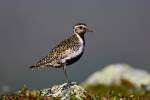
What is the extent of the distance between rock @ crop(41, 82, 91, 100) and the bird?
57cm

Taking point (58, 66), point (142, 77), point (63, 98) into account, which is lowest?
point (63, 98)

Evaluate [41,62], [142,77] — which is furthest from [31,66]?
[142,77]

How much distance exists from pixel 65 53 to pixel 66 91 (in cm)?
181

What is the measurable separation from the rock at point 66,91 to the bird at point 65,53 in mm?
566

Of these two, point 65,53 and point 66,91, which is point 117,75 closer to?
point 65,53

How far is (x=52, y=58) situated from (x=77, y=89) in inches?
75.8

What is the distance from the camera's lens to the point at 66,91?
24.5 metres

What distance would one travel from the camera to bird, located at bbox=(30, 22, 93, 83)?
84.0 feet

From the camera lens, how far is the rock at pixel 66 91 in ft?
78.0

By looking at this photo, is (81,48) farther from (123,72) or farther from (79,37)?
(123,72)

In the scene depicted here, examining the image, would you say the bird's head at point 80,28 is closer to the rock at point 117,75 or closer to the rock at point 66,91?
the rock at point 66,91

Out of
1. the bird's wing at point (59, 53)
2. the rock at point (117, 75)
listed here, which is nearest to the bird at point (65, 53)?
the bird's wing at point (59, 53)

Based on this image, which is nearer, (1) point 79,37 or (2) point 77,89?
(2) point 77,89

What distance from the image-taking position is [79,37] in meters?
26.2
